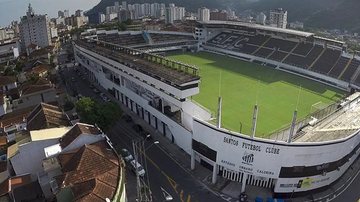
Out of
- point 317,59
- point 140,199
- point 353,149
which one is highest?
point 317,59

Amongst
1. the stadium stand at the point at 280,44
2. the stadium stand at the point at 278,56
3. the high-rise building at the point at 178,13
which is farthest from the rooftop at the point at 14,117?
the high-rise building at the point at 178,13

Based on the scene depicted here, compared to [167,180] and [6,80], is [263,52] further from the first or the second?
[6,80]

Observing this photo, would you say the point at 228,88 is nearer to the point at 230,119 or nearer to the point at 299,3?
the point at 230,119

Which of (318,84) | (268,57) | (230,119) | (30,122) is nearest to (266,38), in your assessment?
(268,57)

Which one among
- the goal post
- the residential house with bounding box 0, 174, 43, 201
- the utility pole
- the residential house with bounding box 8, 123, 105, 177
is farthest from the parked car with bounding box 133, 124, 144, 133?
the goal post

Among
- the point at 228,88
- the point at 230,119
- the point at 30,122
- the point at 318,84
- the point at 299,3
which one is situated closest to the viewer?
the point at 30,122
